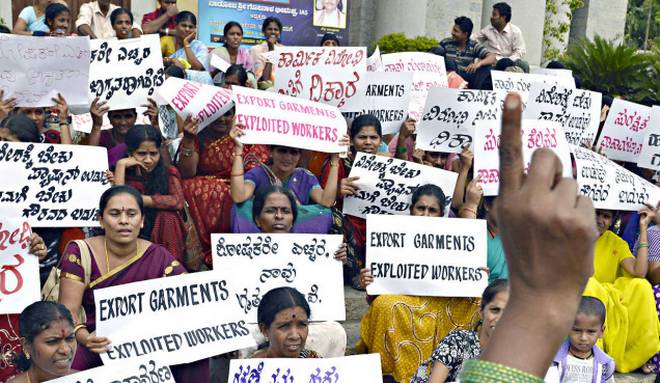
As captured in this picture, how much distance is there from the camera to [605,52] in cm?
1580

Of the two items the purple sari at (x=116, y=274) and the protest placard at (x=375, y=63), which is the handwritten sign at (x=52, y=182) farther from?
the protest placard at (x=375, y=63)

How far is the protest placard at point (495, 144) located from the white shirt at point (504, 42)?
4.69 m

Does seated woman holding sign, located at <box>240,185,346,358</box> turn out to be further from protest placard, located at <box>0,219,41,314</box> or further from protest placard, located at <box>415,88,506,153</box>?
protest placard, located at <box>415,88,506,153</box>

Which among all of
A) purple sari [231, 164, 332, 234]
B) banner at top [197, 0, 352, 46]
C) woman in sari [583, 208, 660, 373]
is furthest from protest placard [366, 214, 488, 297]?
banner at top [197, 0, 352, 46]

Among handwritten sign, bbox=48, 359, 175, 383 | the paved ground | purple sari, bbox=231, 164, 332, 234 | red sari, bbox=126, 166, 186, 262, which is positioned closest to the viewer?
handwritten sign, bbox=48, 359, 175, 383

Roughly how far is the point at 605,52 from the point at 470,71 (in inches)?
233

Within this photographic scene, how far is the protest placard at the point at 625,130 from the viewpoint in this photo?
856 centimetres

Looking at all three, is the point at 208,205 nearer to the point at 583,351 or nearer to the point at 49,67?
the point at 49,67

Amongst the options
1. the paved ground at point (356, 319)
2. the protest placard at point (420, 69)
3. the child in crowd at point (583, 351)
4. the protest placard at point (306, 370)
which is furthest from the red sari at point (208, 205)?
the protest placard at point (420, 69)

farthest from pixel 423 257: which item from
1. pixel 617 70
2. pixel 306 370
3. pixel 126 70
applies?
pixel 617 70

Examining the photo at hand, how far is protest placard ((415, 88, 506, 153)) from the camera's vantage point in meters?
7.48

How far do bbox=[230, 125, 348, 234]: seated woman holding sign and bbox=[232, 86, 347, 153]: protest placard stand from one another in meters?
0.08

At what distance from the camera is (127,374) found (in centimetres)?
429

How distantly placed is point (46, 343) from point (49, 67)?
9.46 ft
